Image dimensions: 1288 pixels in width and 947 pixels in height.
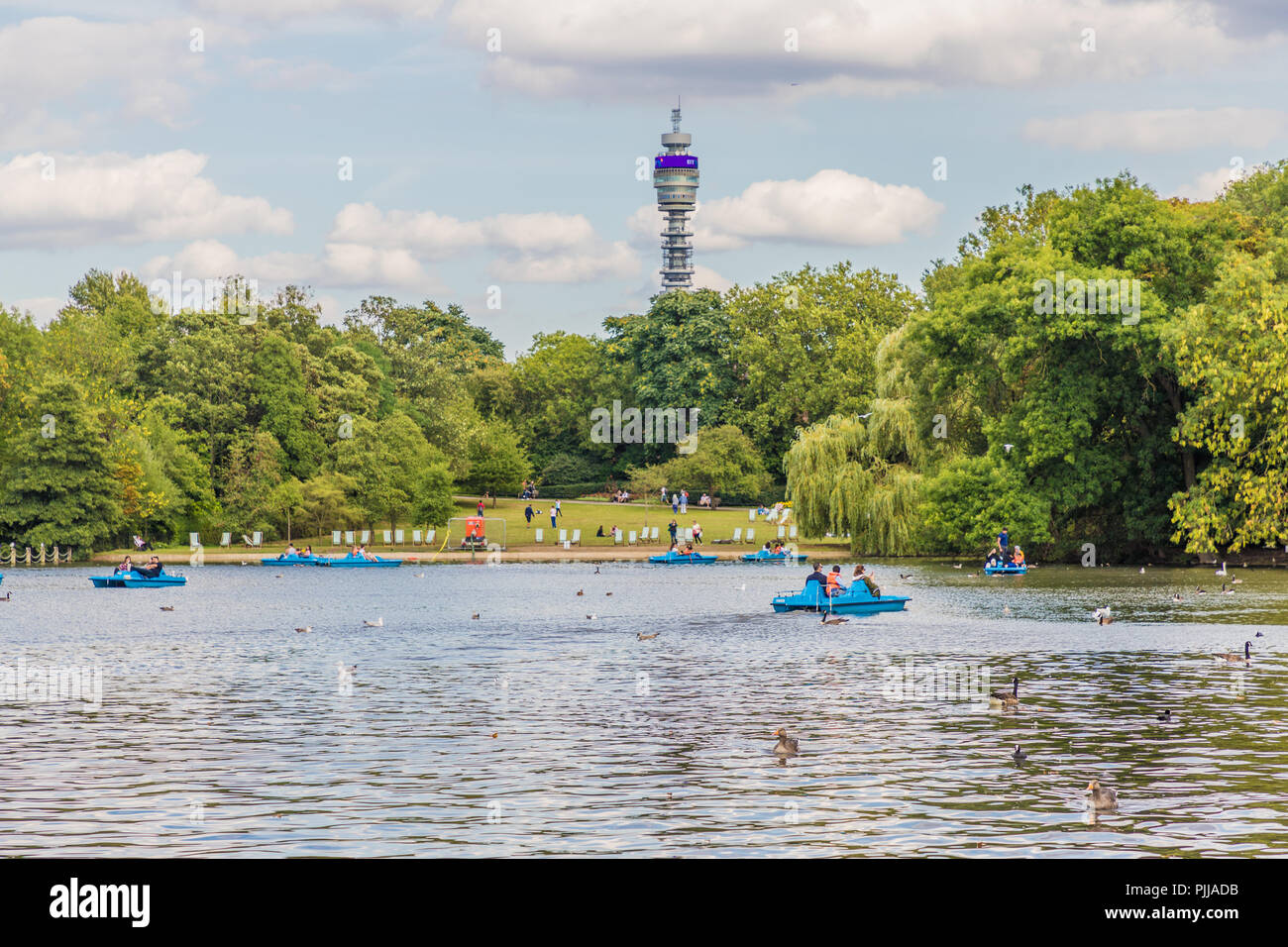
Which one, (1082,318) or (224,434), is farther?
(224,434)

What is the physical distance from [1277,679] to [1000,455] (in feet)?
161

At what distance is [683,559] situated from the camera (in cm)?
9394

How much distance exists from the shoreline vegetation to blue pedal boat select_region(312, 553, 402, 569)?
1532 cm

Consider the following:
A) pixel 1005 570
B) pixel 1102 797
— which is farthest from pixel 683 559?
pixel 1102 797

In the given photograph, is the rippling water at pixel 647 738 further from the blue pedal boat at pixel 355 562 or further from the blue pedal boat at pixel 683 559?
the blue pedal boat at pixel 683 559

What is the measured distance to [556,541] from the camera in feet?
364

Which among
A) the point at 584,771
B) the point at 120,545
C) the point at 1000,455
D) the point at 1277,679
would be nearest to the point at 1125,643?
the point at 1277,679

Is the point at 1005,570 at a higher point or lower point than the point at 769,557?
higher

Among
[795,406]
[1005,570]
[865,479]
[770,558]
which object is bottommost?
[770,558]

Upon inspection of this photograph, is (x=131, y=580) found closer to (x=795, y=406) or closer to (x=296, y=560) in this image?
(x=296, y=560)

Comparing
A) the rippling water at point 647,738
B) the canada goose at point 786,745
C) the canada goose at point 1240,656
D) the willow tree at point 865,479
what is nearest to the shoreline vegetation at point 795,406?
the willow tree at point 865,479

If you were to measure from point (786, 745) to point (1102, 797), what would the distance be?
5.84m

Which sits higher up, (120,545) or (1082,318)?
(1082,318)
